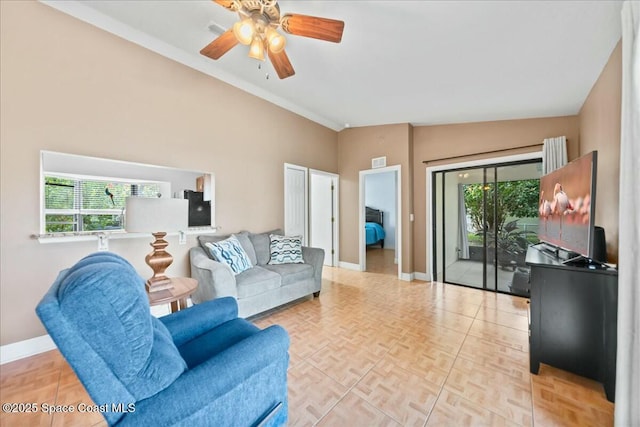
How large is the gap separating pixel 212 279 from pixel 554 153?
419cm

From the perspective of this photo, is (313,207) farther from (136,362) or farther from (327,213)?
(136,362)

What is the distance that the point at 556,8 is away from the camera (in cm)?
162

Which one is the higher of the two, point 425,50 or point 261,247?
point 425,50

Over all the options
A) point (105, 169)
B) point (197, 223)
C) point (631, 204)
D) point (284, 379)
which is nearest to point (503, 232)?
point (631, 204)

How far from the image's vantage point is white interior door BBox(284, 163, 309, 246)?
158 inches

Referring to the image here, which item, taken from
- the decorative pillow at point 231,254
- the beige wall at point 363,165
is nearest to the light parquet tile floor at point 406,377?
the decorative pillow at point 231,254

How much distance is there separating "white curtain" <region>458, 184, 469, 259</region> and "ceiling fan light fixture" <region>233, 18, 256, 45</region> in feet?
11.6

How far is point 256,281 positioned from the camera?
8.45 feet

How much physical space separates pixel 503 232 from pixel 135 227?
4.32 m

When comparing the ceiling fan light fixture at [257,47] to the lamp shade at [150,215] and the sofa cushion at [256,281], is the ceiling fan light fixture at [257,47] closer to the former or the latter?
the lamp shade at [150,215]

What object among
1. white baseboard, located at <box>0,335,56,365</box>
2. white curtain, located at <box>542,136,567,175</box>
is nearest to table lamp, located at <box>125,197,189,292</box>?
white baseboard, located at <box>0,335,56,365</box>

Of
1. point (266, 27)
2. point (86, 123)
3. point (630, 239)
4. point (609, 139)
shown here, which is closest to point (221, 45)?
point (266, 27)

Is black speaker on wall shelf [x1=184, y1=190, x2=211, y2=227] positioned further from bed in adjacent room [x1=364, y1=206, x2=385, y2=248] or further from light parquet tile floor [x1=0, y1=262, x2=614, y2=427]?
bed in adjacent room [x1=364, y1=206, x2=385, y2=248]

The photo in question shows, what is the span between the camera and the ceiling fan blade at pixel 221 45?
1877 mm
